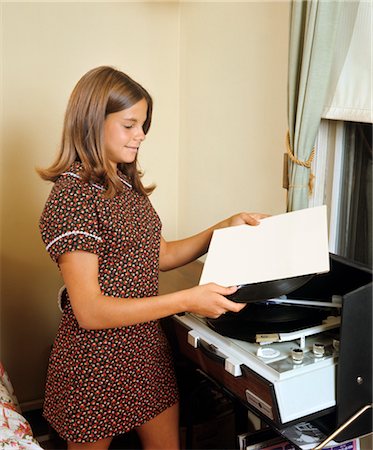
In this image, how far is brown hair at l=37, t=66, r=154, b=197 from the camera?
1.42 meters

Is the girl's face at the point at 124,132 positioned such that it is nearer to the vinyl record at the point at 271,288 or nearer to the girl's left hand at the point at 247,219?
the girl's left hand at the point at 247,219

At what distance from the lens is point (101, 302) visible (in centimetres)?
135

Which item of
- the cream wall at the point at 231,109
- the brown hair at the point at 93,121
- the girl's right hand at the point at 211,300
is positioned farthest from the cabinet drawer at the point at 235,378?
the cream wall at the point at 231,109

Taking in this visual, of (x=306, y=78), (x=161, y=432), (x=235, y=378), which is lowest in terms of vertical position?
(x=161, y=432)

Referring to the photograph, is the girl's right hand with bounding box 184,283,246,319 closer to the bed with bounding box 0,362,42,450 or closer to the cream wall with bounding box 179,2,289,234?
the bed with bounding box 0,362,42,450

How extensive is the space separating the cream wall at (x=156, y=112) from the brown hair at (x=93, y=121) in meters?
0.77

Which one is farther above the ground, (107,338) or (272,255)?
(272,255)

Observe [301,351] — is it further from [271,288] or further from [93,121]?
[93,121]

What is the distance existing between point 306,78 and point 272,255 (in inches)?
23.7

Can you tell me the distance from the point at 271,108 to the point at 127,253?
0.89 m

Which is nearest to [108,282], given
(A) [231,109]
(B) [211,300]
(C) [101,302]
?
(C) [101,302]

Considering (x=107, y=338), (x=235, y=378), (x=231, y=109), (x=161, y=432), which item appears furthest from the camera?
(x=231, y=109)

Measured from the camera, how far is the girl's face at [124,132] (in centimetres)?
145

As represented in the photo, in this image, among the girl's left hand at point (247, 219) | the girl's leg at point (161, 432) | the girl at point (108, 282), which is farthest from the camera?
the girl's leg at point (161, 432)
